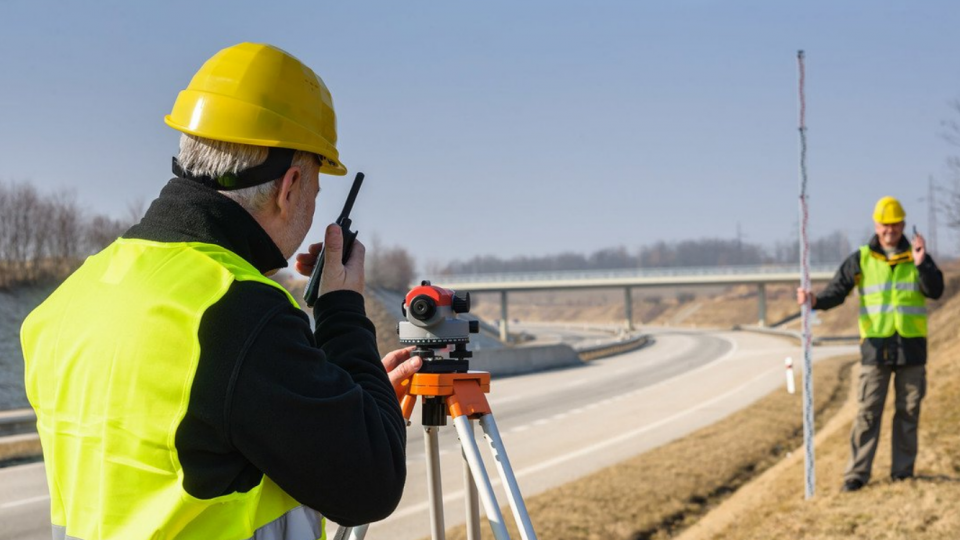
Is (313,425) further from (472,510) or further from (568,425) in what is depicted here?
(568,425)

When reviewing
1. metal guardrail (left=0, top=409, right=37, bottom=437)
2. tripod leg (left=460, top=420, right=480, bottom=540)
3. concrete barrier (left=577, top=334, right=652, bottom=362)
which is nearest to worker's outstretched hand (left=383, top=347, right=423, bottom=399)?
tripod leg (left=460, top=420, right=480, bottom=540)

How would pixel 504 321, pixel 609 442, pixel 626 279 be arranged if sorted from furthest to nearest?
pixel 626 279
pixel 504 321
pixel 609 442

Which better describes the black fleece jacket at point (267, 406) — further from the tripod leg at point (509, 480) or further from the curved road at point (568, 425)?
the curved road at point (568, 425)

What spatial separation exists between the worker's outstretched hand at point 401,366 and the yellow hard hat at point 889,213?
5489 mm

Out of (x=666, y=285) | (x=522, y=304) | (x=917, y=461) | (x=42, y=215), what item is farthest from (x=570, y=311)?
(x=917, y=461)

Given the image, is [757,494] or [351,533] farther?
[757,494]

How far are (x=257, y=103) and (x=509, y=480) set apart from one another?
57.5 inches

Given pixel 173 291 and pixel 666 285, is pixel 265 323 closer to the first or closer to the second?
pixel 173 291

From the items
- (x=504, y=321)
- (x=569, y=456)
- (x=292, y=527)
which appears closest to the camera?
(x=292, y=527)

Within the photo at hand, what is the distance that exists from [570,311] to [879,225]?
147924 mm

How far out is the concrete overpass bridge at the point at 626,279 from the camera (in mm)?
83312

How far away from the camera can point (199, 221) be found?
5.68 ft

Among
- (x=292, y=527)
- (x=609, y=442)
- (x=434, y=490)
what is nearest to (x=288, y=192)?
(x=292, y=527)

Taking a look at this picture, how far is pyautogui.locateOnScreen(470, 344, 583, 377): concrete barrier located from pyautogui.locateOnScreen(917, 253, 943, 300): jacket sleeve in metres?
18.2
